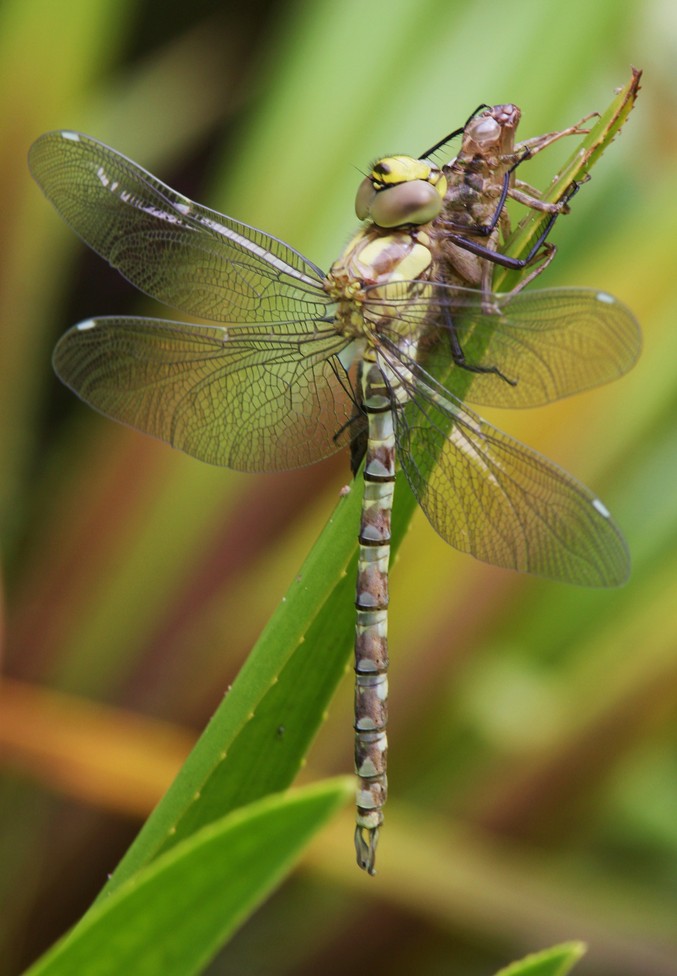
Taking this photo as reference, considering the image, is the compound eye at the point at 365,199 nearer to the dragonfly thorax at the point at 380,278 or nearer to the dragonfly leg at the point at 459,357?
the dragonfly thorax at the point at 380,278

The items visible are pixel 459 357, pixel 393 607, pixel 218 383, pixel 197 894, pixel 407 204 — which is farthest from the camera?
pixel 393 607

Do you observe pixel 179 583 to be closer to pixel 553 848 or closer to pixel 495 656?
pixel 495 656

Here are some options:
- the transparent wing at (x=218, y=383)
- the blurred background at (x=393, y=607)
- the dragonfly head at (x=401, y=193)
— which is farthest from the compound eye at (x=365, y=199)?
the blurred background at (x=393, y=607)

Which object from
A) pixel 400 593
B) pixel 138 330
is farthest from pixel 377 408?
pixel 400 593

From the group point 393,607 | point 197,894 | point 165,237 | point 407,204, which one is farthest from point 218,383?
point 197,894

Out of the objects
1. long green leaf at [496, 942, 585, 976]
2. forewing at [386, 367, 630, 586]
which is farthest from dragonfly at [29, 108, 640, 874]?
long green leaf at [496, 942, 585, 976]

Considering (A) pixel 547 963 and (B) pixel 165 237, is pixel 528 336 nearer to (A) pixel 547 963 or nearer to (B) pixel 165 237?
(B) pixel 165 237
